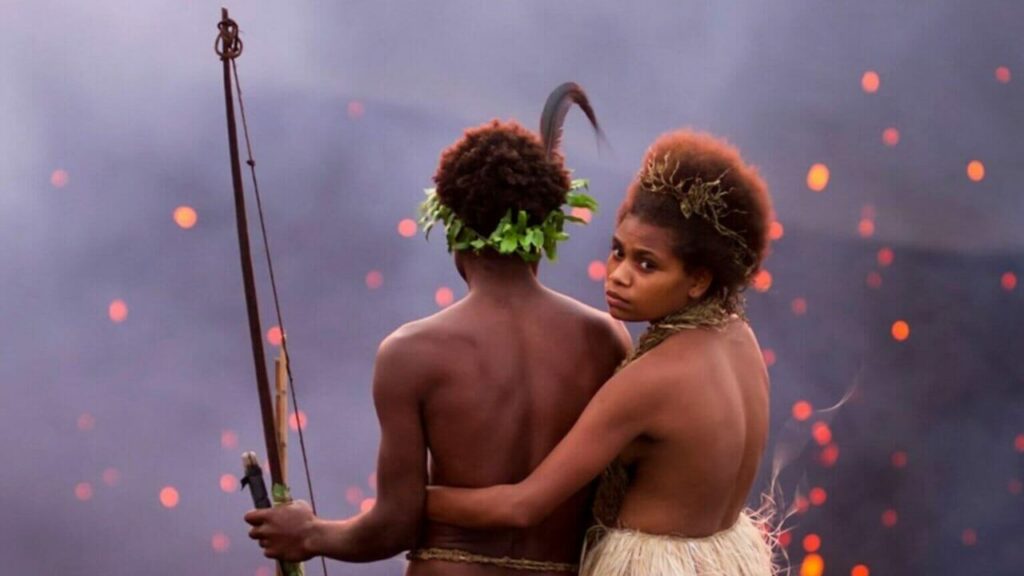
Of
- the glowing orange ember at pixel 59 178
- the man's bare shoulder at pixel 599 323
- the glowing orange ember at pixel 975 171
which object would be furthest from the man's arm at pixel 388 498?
the glowing orange ember at pixel 975 171

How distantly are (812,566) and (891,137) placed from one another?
1680 millimetres

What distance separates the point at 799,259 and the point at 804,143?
0.44 m

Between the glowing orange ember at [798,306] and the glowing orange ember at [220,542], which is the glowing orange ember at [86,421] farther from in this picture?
the glowing orange ember at [798,306]

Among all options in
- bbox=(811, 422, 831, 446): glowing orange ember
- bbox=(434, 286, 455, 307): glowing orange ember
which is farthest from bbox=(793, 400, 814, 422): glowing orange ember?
bbox=(434, 286, 455, 307): glowing orange ember

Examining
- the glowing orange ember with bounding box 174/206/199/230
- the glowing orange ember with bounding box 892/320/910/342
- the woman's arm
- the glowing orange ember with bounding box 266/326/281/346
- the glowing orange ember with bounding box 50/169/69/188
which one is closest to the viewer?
the woman's arm

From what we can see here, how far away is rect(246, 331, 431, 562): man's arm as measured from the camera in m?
2.86

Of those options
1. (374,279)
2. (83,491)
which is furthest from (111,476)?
(374,279)

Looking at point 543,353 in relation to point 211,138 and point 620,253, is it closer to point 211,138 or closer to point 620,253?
point 620,253

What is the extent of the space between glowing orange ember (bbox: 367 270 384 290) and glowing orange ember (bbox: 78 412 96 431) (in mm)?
1030

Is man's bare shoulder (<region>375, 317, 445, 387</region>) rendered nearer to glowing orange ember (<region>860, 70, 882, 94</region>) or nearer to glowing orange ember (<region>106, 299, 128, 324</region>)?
glowing orange ember (<region>106, 299, 128, 324</region>)

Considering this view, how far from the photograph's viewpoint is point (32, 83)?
5.07 metres

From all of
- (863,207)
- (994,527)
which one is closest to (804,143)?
(863,207)

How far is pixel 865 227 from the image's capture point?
6055 millimetres

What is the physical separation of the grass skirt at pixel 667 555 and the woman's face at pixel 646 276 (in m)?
0.42
